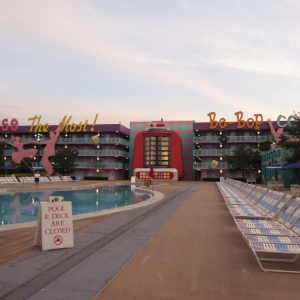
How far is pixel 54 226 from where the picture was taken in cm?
691

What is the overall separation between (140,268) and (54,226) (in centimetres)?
Result: 216

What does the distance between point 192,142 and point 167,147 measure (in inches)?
225

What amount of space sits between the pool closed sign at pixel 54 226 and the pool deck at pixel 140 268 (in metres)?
0.17

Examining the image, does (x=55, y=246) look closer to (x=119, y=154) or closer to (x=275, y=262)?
(x=275, y=262)

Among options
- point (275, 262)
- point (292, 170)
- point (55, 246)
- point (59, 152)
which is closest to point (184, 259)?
point (275, 262)

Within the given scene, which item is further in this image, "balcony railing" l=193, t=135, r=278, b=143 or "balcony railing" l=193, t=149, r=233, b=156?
"balcony railing" l=193, t=149, r=233, b=156

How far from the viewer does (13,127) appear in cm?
6594

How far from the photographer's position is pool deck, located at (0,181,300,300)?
4488 mm

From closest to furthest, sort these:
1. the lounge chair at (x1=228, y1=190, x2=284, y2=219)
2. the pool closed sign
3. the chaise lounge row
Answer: the chaise lounge row
the pool closed sign
the lounge chair at (x1=228, y1=190, x2=284, y2=219)

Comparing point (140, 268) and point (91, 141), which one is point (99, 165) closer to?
point (91, 141)

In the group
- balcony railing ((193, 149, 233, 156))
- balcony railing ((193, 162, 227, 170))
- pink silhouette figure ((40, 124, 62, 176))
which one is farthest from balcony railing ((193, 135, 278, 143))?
pink silhouette figure ((40, 124, 62, 176))

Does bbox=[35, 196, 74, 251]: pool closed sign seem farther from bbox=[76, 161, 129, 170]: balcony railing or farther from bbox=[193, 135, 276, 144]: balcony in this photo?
bbox=[76, 161, 129, 170]: balcony railing

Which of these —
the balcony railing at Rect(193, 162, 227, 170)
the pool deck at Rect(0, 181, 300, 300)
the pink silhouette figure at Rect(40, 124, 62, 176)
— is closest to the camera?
the pool deck at Rect(0, 181, 300, 300)

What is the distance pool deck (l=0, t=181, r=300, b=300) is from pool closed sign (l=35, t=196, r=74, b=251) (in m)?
0.17
